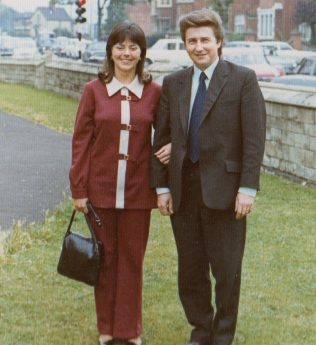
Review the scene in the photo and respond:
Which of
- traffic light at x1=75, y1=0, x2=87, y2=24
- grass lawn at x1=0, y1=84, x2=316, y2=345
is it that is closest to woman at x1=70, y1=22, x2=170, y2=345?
grass lawn at x1=0, y1=84, x2=316, y2=345

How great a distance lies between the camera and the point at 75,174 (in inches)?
193

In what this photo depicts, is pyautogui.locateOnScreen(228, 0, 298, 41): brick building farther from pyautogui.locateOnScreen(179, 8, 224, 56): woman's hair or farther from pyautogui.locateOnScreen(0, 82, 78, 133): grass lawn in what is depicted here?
pyautogui.locateOnScreen(179, 8, 224, 56): woman's hair

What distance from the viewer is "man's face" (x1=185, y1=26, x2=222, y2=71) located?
180 inches

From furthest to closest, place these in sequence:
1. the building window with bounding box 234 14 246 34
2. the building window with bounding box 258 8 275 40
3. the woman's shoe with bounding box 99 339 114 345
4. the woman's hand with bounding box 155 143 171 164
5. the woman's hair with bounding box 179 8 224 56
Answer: the building window with bounding box 234 14 246 34 < the building window with bounding box 258 8 275 40 < the woman's shoe with bounding box 99 339 114 345 < the woman's hand with bounding box 155 143 171 164 < the woman's hair with bounding box 179 8 224 56

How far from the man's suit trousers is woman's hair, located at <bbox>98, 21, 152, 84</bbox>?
0.60 meters

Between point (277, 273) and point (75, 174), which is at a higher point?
point (75, 174)

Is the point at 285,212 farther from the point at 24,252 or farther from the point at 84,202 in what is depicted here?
the point at 84,202

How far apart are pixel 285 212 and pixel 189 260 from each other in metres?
4.52

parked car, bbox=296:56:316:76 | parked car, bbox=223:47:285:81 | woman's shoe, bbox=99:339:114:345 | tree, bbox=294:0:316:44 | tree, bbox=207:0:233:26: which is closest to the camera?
woman's shoe, bbox=99:339:114:345

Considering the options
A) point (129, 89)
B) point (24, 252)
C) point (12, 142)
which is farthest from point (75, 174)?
point (12, 142)

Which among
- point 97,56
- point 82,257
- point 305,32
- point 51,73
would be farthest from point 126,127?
point 305,32

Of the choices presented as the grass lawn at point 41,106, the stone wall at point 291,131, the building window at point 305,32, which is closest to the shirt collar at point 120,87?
the stone wall at point 291,131

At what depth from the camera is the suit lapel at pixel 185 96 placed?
4691 millimetres

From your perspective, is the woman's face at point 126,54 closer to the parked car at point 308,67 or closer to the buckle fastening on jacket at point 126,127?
the buckle fastening on jacket at point 126,127
